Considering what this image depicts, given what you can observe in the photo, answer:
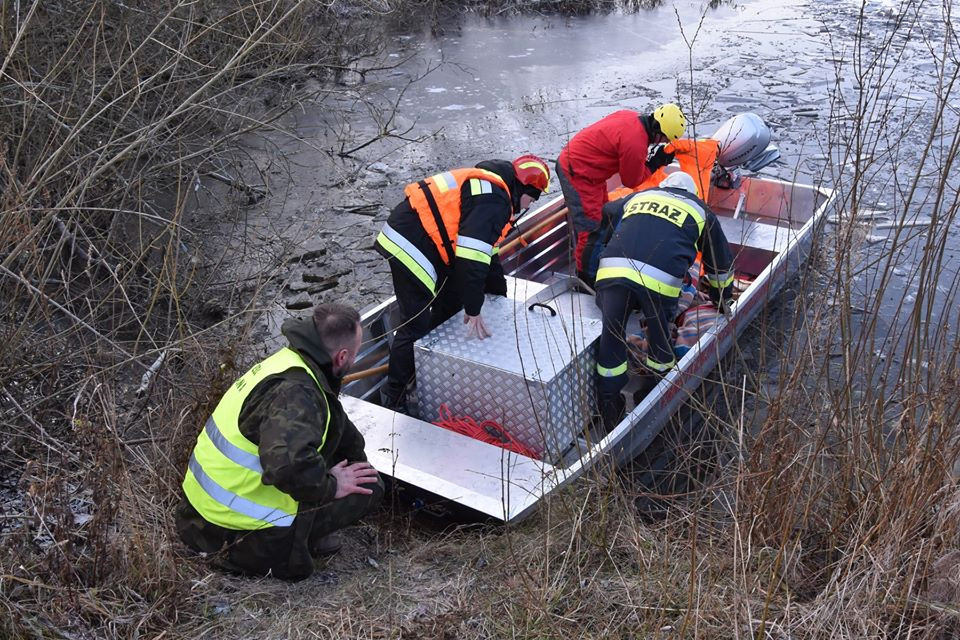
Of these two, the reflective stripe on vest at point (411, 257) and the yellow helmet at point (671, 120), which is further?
the yellow helmet at point (671, 120)

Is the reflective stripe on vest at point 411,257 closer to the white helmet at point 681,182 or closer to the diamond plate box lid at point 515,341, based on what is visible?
the diamond plate box lid at point 515,341

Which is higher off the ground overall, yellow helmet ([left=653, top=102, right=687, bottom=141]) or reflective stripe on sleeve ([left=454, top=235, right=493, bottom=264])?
yellow helmet ([left=653, top=102, right=687, bottom=141])

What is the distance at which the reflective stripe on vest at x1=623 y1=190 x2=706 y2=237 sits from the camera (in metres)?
4.80

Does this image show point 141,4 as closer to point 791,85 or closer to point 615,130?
point 615,130

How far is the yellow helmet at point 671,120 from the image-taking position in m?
6.04

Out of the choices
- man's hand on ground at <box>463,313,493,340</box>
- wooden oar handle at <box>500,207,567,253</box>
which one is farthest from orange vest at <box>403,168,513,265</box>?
wooden oar handle at <box>500,207,567,253</box>

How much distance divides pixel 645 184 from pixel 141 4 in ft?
13.6

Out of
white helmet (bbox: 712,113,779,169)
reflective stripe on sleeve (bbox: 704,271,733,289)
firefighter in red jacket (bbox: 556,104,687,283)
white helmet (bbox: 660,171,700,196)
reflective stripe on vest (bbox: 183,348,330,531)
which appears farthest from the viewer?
white helmet (bbox: 712,113,779,169)

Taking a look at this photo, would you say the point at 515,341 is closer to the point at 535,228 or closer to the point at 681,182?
the point at 681,182

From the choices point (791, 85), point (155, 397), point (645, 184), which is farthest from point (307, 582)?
point (791, 85)

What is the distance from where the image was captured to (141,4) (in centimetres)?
630

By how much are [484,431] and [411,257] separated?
1.06 m

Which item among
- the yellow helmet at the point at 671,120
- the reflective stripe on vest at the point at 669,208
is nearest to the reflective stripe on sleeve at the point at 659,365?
the reflective stripe on vest at the point at 669,208

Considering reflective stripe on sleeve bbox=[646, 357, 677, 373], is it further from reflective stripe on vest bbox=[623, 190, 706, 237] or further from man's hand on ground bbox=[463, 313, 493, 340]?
man's hand on ground bbox=[463, 313, 493, 340]
